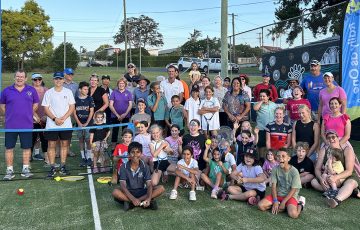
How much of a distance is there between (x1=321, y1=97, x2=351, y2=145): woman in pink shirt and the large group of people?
0.02 meters

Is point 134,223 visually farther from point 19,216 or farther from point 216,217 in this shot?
point 19,216

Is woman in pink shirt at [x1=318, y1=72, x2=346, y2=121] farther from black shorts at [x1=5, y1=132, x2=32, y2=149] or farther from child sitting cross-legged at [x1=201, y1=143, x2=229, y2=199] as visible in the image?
black shorts at [x1=5, y1=132, x2=32, y2=149]

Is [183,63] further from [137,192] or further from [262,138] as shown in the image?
[137,192]

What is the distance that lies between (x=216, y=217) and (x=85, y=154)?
4.12 meters

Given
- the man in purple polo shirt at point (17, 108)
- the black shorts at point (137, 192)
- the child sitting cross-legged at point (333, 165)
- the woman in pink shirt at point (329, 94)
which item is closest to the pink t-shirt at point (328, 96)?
the woman in pink shirt at point (329, 94)

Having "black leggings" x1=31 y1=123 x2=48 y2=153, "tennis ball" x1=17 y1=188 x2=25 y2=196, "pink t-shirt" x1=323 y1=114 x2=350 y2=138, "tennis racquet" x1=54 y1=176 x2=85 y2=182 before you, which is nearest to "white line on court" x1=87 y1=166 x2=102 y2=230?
"tennis racquet" x1=54 y1=176 x2=85 y2=182

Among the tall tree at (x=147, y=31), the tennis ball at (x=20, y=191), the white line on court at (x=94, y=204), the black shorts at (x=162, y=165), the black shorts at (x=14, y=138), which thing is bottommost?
the white line on court at (x=94, y=204)

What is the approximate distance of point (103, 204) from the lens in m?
5.87

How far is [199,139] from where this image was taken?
283 inches

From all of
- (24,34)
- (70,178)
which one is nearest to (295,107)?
(70,178)

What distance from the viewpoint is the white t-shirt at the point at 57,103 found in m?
7.24

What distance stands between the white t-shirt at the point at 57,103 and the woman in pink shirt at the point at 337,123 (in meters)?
4.59

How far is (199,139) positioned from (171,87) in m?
1.95

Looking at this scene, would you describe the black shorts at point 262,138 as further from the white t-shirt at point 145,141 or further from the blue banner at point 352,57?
the blue banner at point 352,57
